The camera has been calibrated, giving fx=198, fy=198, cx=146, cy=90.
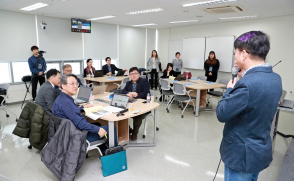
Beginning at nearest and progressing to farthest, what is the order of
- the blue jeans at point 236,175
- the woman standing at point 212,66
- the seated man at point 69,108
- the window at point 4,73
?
the blue jeans at point 236,175
the seated man at point 69,108
the window at point 4,73
the woman standing at point 212,66

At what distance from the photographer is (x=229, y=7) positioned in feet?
17.0

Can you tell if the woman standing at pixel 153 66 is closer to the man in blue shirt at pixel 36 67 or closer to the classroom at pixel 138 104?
the classroom at pixel 138 104

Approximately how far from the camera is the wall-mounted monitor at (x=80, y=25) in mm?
7062

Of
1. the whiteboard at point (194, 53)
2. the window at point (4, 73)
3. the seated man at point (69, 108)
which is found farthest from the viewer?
the whiteboard at point (194, 53)

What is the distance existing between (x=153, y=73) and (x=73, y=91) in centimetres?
683

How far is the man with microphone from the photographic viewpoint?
3.84 feet

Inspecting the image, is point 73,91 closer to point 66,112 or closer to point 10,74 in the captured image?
point 66,112

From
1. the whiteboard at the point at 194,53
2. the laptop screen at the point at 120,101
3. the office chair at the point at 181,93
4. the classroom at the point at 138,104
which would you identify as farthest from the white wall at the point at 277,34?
the laptop screen at the point at 120,101

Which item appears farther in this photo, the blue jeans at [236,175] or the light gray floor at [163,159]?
the light gray floor at [163,159]

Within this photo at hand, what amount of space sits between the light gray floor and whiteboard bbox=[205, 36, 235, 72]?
3962 mm

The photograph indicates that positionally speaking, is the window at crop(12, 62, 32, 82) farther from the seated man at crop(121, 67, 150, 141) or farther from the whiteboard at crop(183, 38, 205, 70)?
the whiteboard at crop(183, 38, 205, 70)

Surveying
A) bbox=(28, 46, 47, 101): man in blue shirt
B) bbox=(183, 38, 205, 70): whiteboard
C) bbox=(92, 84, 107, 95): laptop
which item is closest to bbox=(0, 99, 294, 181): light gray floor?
bbox=(92, 84, 107, 95): laptop

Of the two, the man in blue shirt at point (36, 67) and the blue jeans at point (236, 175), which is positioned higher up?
the man in blue shirt at point (36, 67)

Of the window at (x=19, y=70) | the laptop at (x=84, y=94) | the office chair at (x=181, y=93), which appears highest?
the window at (x=19, y=70)
